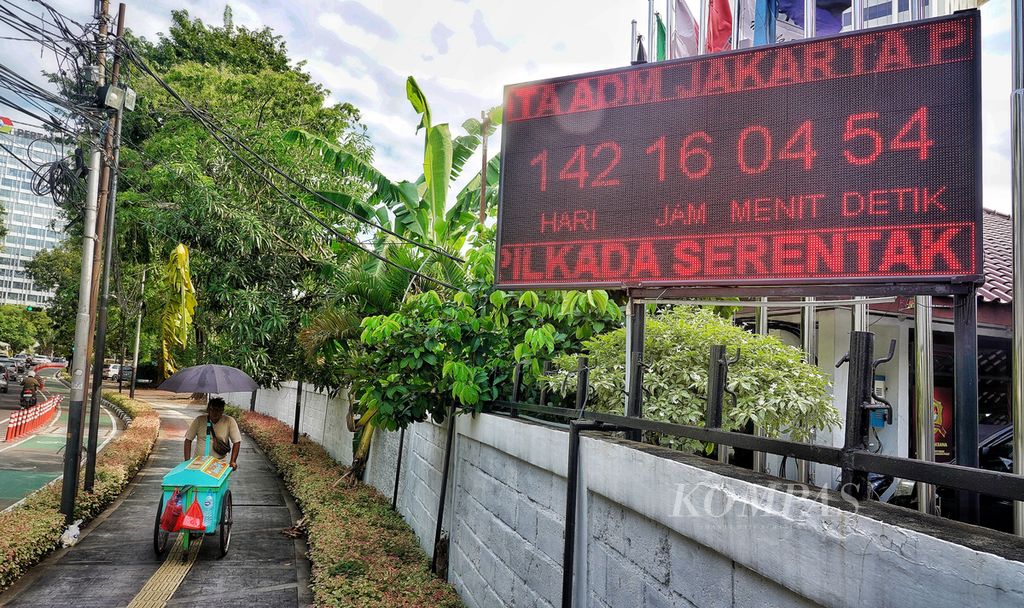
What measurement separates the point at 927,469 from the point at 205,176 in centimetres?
1676

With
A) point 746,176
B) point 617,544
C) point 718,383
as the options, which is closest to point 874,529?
point 718,383

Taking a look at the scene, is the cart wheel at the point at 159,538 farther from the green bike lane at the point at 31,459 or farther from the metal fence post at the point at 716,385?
the metal fence post at the point at 716,385

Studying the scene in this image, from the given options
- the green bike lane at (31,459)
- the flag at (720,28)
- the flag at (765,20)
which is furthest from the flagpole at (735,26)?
the green bike lane at (31,459)

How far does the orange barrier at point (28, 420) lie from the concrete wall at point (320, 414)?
6703 millimetres

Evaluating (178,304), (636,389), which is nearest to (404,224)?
(178,304)

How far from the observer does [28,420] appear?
2230 centimetres

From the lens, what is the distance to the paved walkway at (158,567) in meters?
7.33

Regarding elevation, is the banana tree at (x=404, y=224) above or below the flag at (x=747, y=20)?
below

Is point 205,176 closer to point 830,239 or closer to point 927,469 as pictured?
point 830,239

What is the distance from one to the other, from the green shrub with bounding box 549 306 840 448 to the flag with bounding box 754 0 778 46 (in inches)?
153

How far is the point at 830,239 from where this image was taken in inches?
146

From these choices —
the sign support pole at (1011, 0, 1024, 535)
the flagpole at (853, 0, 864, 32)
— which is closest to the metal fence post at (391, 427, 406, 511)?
the flagpole at (853, 0, 864, 32)

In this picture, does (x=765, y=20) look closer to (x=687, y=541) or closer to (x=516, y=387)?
(x=516, y=387)

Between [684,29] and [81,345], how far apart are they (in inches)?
359
